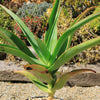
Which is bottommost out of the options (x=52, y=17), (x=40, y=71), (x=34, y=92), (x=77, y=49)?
(x=34, y=92)

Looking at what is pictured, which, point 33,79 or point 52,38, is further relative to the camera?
point 52,38

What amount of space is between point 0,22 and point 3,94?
233cm

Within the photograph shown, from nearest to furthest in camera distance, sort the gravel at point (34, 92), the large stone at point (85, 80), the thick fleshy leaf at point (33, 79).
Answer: the thick fleshy leaf at point (33, 79) < the gravel at point (34, 92) < the large stone at point (85, 80)

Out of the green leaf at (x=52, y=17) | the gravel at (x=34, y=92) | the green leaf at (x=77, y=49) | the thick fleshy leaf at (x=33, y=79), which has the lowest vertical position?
the gravel at (x=34, y=92)

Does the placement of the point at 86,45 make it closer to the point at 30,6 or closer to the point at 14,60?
the point at 14,60

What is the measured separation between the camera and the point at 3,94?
10.5 feet

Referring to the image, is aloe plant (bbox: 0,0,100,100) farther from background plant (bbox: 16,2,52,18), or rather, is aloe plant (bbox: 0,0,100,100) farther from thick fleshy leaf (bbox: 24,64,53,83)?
background plant (bbox: 16,2,52,18)

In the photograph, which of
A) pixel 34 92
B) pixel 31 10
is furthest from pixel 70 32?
pixel 31 10

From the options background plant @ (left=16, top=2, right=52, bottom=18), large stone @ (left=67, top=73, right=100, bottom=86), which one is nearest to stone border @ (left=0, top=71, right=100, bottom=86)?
large stone @ (left=67, top=73, right=100, bottom=86)

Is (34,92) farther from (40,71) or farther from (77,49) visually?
(77,49)

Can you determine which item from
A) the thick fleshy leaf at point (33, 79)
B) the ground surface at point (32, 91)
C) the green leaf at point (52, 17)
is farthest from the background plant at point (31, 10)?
the thick fleshy leaf at point (33, 79)

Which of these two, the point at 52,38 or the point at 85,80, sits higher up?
the point at 52,38

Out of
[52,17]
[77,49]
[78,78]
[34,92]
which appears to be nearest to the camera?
[77,49]

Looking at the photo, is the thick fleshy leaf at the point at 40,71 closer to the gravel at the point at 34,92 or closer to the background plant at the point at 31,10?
the gravel at the point at 34,92
